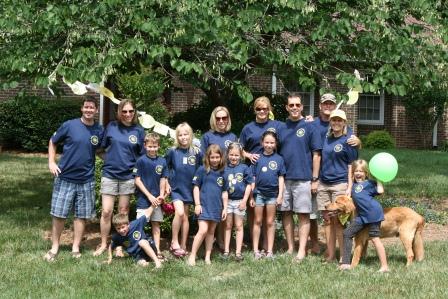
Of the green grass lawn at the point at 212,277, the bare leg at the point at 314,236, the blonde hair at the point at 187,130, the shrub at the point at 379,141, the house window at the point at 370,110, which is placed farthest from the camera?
the house window at the point at 370,110

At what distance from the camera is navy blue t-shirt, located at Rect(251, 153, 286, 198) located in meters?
7.04

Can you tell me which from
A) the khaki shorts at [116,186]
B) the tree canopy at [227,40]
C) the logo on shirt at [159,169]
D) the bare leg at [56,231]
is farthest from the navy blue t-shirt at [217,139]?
the bare leg at [56,231]

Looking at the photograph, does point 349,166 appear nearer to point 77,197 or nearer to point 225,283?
point 225,283

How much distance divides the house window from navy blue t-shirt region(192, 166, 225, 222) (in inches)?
Answer: 653

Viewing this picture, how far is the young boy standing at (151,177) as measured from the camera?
6.90 metres

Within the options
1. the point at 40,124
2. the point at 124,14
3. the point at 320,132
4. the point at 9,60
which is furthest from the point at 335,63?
the point at 40,124

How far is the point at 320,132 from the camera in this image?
7020 mm

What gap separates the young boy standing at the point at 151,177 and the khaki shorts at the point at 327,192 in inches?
64.8

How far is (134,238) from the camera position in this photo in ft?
22.1

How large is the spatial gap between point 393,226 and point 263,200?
1.38 meters

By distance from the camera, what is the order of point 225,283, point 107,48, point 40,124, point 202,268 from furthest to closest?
point 40,124, point 107,48, point 202,268, point 225,283

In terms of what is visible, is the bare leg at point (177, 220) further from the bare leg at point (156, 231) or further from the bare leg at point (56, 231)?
the bare leg at point (56, 231)

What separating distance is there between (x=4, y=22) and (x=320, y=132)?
3.76 m

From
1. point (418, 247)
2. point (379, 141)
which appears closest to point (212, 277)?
point (418, 247)
